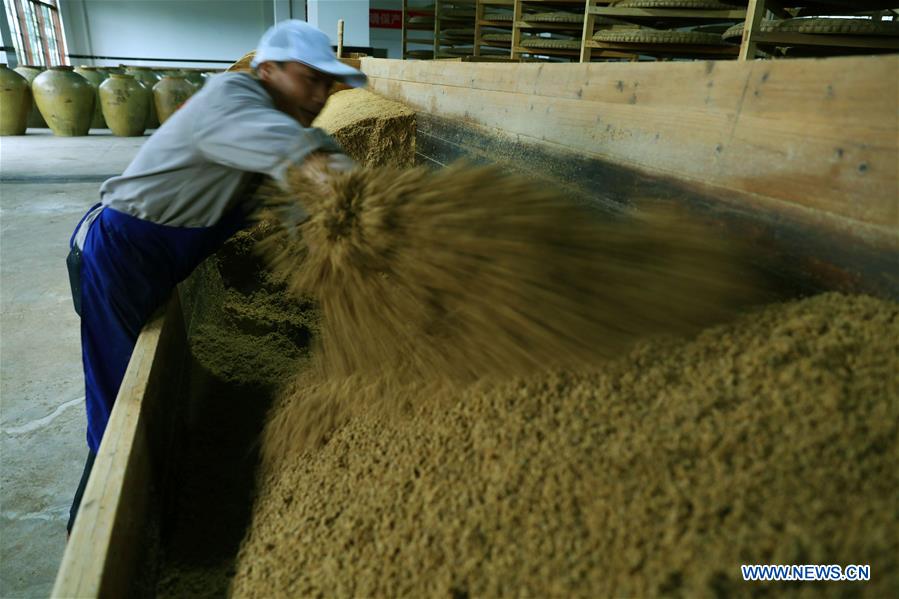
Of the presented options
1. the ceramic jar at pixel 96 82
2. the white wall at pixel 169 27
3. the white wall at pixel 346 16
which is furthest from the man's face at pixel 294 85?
the white wall at pixel 169 27

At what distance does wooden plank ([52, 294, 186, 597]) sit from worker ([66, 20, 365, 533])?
0.51 feet

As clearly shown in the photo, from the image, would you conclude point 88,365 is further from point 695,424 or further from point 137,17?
point 137,17

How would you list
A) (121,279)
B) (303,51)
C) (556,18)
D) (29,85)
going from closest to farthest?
(303,51) → (121,279) → (556,18) → (29,85)

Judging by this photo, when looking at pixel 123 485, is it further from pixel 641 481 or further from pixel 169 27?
pixel 169 27

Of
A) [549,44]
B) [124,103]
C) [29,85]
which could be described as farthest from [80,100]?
[549,44]

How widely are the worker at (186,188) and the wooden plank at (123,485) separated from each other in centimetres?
16

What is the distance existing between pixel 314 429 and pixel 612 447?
673 mm

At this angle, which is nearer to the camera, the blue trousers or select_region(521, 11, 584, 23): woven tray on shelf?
the blue trousers

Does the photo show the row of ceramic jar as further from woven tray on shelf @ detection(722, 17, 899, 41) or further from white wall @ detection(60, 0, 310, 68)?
woven tray on shelf @ detection(722, 17, 899, 41)

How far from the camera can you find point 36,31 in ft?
42.2

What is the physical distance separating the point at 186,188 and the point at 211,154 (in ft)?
Result: 0.65

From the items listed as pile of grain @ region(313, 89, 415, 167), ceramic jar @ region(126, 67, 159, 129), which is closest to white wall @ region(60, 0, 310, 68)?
ceramic jar @ region(126, 67, 159, 129)

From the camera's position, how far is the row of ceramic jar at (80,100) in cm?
785

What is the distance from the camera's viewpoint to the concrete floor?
1.64 metres
